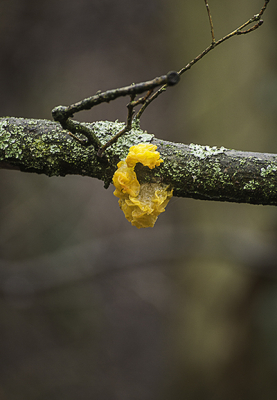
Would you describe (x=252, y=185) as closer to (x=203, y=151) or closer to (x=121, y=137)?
(x=203, y=151)

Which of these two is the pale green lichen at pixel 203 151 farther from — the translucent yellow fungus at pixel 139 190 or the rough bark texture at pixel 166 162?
the translucent yellow fungus at pixel 139 190

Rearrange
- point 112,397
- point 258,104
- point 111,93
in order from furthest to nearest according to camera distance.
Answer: point 258,104, point 112,397, point 111,93

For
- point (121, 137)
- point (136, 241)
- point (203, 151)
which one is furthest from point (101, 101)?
point (136, 241)

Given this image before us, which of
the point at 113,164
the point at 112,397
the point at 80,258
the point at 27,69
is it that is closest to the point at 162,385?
the point at 112,397

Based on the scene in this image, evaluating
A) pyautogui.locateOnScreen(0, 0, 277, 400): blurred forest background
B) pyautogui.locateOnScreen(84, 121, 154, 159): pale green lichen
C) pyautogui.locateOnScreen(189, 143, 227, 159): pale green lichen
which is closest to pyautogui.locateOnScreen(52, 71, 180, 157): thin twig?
pyautogui.locateOnScreen(84, 121, 154, 159): pale green lichen

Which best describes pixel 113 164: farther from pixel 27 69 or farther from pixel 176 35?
pixel 176 35

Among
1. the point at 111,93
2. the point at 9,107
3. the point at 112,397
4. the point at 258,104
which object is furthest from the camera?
the point at 258,104

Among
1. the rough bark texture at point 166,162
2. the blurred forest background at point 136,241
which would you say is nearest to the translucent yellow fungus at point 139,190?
the rough bark texture at point 166,162

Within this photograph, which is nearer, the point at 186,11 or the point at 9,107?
the point at 9,107

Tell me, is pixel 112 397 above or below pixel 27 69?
below
